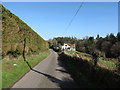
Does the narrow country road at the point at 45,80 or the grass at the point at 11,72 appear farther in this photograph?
the grass at the point at 11,72

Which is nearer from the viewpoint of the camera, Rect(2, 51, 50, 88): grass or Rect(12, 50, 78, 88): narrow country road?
Rect(12, 50, 78, 88): narrow country road

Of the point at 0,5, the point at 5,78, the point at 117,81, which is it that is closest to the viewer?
the point at 117,81

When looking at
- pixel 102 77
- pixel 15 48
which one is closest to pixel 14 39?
pixel 15 48

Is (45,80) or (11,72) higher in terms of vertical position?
(11,72)

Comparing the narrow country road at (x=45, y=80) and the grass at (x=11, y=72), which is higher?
the grass at (x=11, y=72)

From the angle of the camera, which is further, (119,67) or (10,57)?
(10,57)

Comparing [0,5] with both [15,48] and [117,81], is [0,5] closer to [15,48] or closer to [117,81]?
[15,48]

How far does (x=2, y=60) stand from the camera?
631 inches

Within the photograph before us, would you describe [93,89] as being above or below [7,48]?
below

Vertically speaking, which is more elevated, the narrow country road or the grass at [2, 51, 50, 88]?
the grass at [2, 51, 50, 88]

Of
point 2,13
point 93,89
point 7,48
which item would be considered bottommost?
point 93,89

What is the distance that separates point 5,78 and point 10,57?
28.4ft

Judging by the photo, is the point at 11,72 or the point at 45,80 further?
the point at 11,72

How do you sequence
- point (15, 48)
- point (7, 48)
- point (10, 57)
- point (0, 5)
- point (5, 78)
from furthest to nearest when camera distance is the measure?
1. point (15, 48)
2. point (10, 57)
3. point (7, 48)
4. point (0, 5)
5. point (5, 78)
